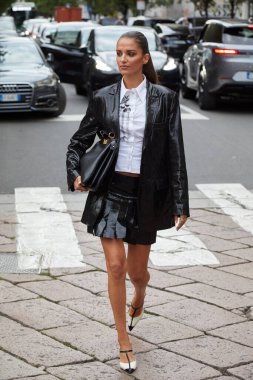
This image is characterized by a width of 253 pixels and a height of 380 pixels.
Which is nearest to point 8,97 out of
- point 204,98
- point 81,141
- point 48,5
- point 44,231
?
point 204,98

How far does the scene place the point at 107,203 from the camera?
5320 millimetres

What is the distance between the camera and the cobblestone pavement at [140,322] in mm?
5305

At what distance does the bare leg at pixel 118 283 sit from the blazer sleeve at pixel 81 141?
0.38 meters

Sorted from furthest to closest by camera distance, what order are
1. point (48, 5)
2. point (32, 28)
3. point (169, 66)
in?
1. point (48, 5)
2. point (32, 28)
3. point (169, 66)

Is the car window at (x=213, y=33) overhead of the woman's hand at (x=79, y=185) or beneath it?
beneath

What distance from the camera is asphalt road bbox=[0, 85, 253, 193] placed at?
1207cm

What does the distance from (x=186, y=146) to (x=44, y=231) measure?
20.0 feet

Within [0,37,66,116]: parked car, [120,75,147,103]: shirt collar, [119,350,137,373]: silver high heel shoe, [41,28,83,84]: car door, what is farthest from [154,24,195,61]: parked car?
[119,350,137,373]: silver high heel shoe

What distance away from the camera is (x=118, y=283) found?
17.2ft

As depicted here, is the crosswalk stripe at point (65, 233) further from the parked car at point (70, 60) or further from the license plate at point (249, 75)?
the parked car at point (70, 60)

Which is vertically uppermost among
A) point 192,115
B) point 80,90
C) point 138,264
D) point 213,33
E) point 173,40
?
point 138,264

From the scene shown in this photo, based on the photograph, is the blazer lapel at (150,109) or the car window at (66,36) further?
the car window at (66,36)

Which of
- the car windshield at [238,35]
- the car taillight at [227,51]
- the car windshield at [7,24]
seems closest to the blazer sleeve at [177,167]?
the car taillight at [227,51]

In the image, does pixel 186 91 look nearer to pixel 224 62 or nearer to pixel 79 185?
pixel 224 62
